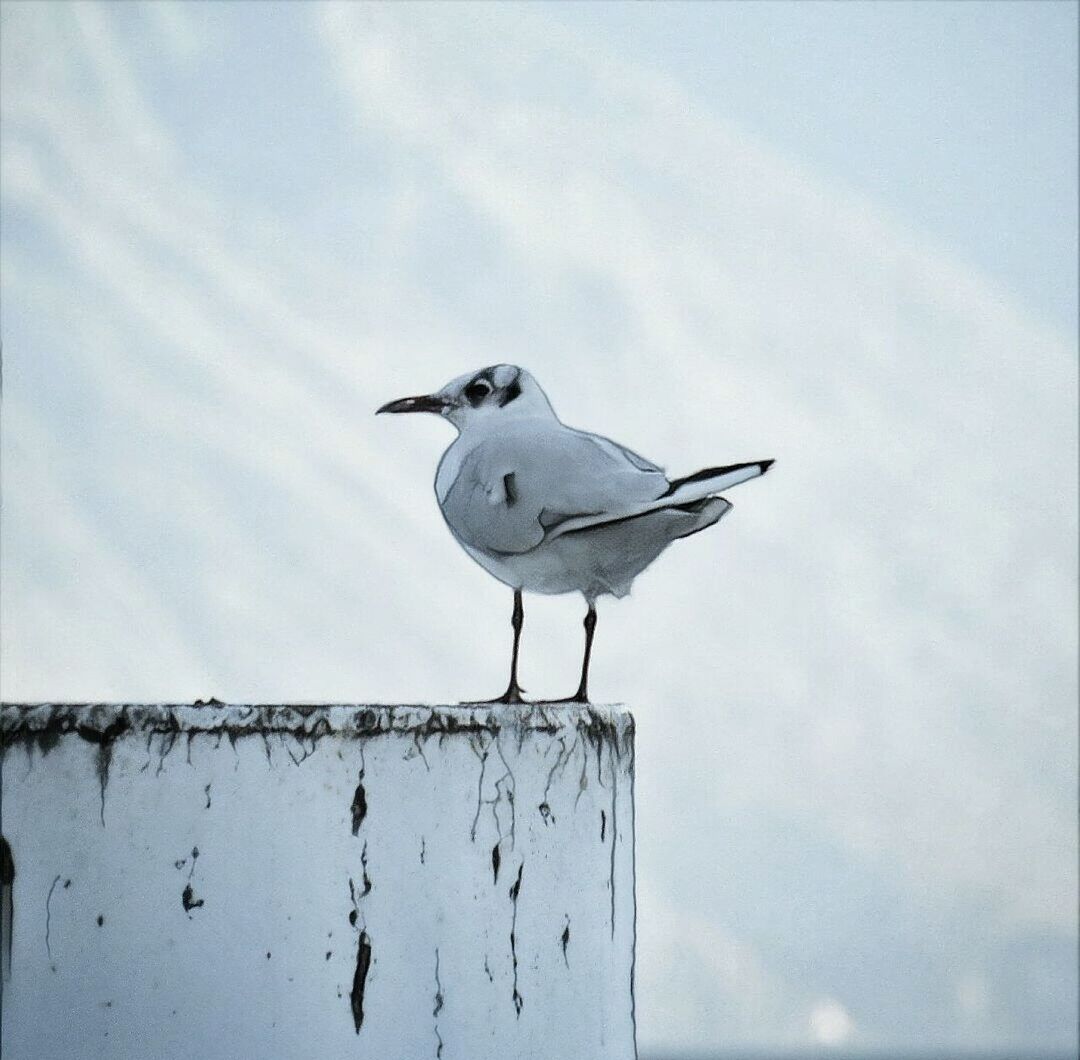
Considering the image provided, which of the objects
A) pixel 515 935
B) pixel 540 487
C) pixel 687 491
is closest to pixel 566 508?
pixel 540 487

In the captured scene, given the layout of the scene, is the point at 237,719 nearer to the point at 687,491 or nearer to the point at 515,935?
the point at 515,935

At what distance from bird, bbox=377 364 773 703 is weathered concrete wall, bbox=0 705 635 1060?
144cm

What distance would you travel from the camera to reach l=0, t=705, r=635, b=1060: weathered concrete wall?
299 cm

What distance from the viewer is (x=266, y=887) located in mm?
2992

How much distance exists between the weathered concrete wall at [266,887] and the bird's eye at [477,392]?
2.45m

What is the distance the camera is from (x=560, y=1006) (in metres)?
3.28

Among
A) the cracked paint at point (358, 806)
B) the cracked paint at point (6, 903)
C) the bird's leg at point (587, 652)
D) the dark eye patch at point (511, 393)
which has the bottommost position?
the cracked paint at point (6, 903)

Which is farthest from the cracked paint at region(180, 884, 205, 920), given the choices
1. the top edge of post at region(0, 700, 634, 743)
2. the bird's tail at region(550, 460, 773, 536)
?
the bird's tail at region(550, 460, 773, 536)

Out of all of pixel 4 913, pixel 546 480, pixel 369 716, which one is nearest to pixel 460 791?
pixel 369 716

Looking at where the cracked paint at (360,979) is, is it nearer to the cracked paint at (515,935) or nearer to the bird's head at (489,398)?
the cracked paint at (515,935)

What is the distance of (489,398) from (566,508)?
99 cm

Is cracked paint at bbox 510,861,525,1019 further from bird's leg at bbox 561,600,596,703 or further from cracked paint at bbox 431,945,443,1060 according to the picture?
bird's leg at bbox 561,600,596,703

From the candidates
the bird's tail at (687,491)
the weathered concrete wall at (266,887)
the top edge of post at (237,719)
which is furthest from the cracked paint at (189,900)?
the bird's tail at (687,491)

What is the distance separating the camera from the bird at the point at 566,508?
4.60 m
